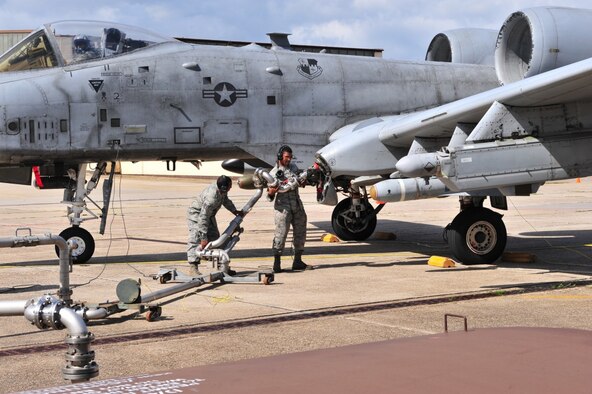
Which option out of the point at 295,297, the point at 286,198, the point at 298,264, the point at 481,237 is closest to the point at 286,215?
the point at 286,198

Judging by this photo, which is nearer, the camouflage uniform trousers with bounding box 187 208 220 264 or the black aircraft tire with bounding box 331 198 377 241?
the camouflage uniform trousers with bounding box 187 208 220 264

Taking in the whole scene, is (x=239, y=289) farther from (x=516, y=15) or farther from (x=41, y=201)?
(x=41, y=201)

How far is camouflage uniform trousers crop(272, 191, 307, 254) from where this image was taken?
12180mm

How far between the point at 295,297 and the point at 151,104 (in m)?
4.75

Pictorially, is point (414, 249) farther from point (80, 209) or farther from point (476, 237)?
point (80, 209)

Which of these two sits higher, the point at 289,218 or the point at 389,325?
the point at 289,218

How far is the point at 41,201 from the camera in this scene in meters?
33.0

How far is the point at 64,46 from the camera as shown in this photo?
13.0 meters

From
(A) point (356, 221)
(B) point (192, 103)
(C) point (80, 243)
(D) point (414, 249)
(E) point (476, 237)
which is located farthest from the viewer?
(A) point (356, 221)

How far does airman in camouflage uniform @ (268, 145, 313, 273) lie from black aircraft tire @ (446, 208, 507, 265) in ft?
7.33

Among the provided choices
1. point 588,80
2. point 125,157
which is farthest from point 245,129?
point 588,80

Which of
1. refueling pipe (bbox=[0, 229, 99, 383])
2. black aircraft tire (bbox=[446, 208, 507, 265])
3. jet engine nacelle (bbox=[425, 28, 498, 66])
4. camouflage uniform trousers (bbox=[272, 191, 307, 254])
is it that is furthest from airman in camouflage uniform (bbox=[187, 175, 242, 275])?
refueling pipe (bbox=[0, 229, 99, 383])

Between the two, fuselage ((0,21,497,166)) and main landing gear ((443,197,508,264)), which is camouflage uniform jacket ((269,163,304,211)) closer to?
fuselage ((0,21,497,166))

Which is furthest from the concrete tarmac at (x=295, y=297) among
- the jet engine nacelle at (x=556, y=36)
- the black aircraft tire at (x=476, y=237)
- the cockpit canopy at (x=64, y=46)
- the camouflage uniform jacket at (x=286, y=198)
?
the cockpit canopy at (x=64, y=46)
